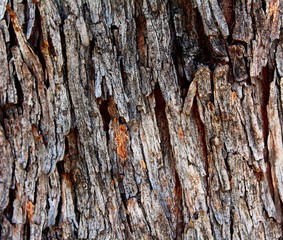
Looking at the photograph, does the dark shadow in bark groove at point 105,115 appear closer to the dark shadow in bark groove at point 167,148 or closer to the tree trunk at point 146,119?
the tree trunk at point 146,119

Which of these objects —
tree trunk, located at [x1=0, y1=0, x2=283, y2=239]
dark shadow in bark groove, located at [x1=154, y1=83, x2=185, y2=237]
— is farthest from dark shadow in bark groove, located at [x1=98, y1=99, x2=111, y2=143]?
dark shadow in bark groove, located at [x1=154, y1=83, x2=185, y2=237]

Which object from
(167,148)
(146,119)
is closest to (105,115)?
(146,119)

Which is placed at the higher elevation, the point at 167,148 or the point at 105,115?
the point at 105,115

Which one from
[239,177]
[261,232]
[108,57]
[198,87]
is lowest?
[261,232]

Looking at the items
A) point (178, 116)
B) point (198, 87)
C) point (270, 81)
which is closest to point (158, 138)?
point (178, 116)

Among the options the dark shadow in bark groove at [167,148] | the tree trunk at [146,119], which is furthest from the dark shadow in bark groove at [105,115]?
the dark shadow in bark groove at [167,148]

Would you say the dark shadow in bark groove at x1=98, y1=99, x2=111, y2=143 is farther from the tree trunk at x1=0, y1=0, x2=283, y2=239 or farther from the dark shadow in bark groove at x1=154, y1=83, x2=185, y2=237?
the dark shadow in bark groove at x1=154, y1=83, x2=185, y2=237

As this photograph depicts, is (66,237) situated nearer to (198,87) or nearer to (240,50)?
(198,87)

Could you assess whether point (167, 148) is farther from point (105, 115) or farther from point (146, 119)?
point (105, 115)
